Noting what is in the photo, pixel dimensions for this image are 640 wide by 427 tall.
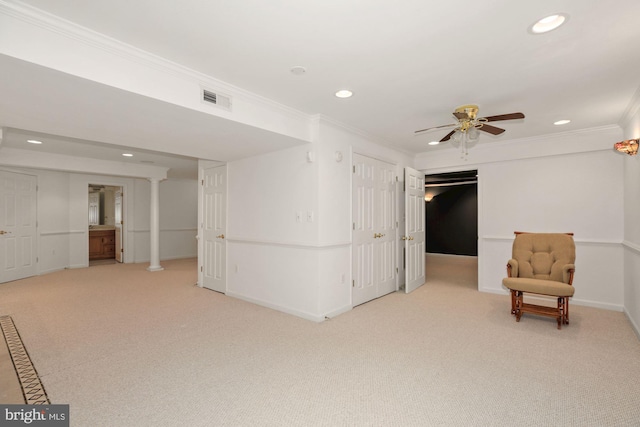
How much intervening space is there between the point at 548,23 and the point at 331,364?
292cm

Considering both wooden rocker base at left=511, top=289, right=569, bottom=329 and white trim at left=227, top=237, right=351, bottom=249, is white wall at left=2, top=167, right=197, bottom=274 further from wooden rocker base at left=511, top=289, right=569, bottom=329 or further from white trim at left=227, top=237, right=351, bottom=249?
wooden rocker base at left=511, top=289, right=569, bottom=329

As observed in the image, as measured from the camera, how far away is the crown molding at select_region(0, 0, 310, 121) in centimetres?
179

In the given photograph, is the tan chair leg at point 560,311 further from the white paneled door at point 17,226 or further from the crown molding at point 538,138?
the white paneled door at point 17,226

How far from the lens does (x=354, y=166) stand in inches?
171

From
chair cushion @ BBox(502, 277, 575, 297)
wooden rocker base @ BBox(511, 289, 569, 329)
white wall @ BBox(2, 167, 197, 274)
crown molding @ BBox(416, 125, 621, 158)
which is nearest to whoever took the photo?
chair cushion @ BBox(502, 277, 575, 297)

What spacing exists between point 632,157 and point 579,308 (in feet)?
6.85

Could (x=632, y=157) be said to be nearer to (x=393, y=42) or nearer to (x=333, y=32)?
(x=393, y=42)

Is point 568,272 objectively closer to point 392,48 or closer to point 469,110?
point 469,110

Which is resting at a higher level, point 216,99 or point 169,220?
point 216,99

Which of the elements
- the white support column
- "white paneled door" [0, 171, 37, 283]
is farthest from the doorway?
"white paneled door" [0, 171, 37, 283]

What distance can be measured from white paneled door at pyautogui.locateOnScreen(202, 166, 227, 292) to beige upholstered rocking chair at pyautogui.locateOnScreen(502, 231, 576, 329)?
416 centimetres

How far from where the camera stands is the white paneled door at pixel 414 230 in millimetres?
5164

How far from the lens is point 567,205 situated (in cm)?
462

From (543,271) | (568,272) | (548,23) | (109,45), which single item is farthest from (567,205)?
(109,45)
